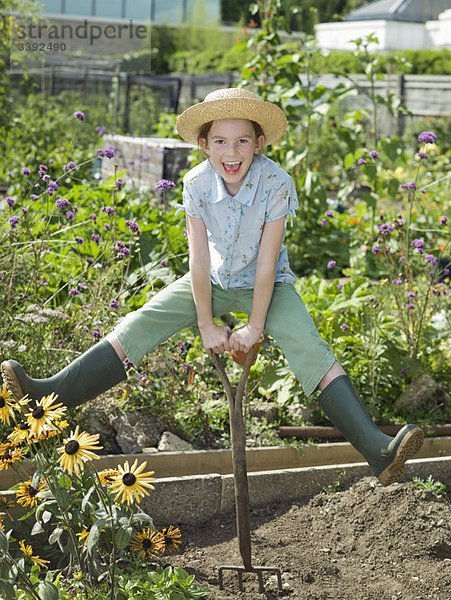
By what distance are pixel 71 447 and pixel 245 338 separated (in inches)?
32.5

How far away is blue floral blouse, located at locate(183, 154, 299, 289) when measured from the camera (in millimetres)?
3088

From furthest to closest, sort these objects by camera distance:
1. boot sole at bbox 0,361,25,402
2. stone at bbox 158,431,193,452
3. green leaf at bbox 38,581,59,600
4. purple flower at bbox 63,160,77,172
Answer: purple flower at bbox 63,160,77,172
stone at bbox 158,431,193,452
boot sole at bbox 0,361,25,402
green leaf at bbox 38,581,59,600

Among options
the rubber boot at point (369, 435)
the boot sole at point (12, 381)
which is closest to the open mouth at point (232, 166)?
the rubber boot at point (369, 435)

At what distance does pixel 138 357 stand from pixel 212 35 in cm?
3372

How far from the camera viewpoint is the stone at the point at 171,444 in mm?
3861

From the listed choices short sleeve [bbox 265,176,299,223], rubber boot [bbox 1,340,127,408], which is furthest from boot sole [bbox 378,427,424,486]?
rubber boot [bbox 1,340,127,408]

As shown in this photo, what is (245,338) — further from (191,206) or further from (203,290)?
(191,206)

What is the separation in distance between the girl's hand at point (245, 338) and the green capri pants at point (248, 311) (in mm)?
79

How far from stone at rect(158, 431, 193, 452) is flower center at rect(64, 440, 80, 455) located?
151 cm

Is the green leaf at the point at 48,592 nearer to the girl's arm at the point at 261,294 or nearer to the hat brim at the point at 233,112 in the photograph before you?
the girl's arm at the point at 261,294

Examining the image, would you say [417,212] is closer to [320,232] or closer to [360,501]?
[320,232]

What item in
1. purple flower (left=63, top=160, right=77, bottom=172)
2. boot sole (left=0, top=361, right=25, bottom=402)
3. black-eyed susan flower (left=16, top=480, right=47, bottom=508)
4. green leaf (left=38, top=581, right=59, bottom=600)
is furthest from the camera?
purple flower (left=63, top=160, right=77, bottom=172)

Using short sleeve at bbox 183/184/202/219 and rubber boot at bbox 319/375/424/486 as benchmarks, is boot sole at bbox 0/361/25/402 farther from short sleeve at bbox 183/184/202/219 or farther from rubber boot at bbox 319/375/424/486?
rubber boot at bbox 319/375/424/486

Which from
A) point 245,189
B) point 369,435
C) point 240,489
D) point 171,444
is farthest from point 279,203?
point 171,444
